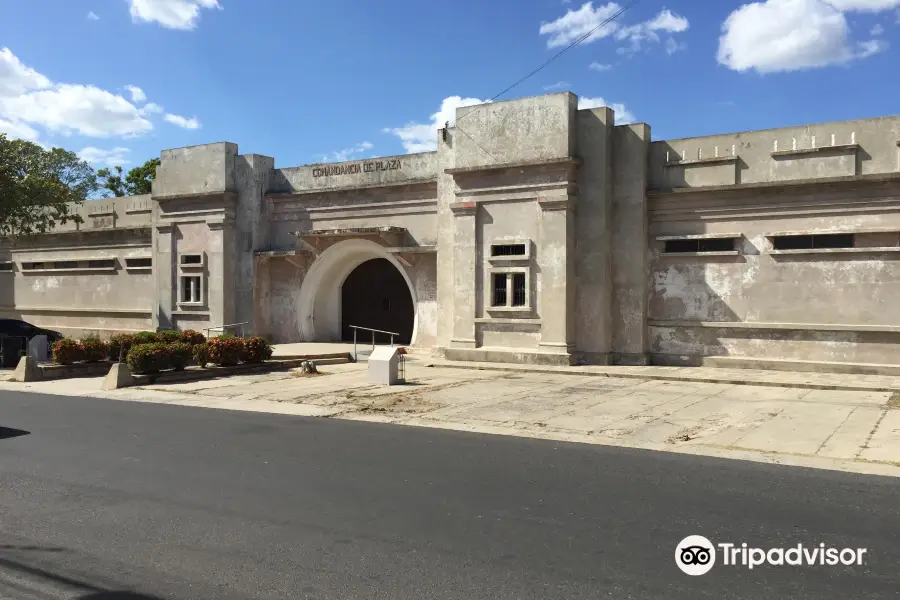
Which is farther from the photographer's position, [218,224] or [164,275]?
[164,275]

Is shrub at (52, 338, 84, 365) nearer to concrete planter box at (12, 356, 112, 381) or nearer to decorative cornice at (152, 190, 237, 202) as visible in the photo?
concrete planter box at (12, 356, 112, 381)

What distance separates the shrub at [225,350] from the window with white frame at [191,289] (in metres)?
7.47

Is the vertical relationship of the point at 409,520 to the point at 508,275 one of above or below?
below

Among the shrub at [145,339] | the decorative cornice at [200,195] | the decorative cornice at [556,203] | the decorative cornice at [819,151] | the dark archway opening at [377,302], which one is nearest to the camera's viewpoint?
the decorative cornice at [819,151]

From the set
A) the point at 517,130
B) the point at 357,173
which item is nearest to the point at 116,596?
the point at 517,130

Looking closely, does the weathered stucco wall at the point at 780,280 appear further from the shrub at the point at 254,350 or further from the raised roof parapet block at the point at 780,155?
the shrub at the point at 254,350

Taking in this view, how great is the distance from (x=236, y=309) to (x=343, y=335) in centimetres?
361

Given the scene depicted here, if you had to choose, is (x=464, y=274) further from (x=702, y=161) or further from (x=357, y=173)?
(x=702, y=161)

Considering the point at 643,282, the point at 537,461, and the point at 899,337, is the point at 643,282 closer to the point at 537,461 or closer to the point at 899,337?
the point at 899,337

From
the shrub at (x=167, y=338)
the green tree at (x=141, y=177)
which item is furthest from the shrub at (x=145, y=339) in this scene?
the green tree at (x=141, y=177)

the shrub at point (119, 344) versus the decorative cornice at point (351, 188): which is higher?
the decorative cornice at point (351, 188)

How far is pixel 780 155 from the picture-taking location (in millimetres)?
16594

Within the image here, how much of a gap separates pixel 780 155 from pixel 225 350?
13592mm

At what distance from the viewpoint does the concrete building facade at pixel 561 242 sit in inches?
635
